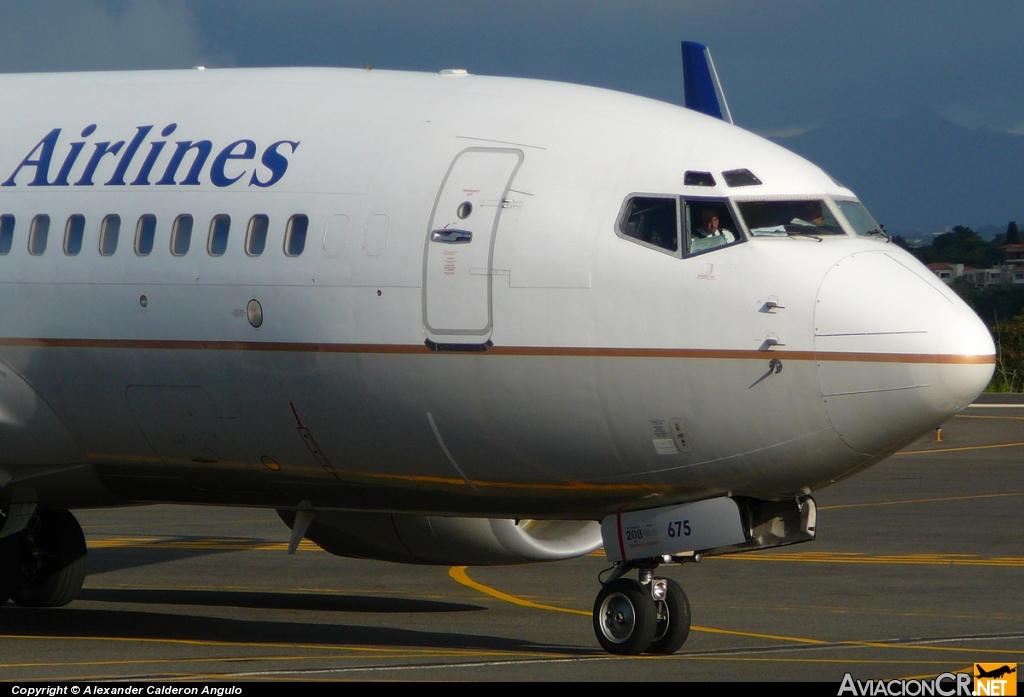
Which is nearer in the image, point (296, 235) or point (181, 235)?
point (296, 235)

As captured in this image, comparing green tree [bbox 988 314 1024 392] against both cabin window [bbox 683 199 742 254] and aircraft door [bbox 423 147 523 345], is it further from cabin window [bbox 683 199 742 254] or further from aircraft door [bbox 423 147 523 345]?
aircraft door [bbox 423 147 523 345]

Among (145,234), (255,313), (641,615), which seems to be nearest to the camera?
(641,615)

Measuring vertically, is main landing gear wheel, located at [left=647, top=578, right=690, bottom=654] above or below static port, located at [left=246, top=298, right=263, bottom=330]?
below

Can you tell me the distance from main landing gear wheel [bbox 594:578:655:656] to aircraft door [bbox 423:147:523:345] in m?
2.50

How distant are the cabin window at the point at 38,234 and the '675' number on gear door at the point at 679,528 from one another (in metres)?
6.63

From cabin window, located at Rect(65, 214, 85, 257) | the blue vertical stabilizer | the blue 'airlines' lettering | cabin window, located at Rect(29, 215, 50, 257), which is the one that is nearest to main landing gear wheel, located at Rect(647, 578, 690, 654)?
the blue 'airlines' lettering

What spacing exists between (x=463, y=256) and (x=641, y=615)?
11.2 feet

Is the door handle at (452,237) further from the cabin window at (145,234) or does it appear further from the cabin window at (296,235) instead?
the cabin window at (145,234)

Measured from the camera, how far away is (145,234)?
15219mm

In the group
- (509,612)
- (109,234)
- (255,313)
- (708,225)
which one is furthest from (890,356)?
(109,234)

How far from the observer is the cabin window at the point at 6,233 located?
15.9 metres

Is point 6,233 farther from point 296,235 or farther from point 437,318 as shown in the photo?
point 437,318

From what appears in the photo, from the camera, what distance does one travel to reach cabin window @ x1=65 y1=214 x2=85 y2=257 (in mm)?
15531

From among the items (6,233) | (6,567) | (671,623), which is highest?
(6,233)
